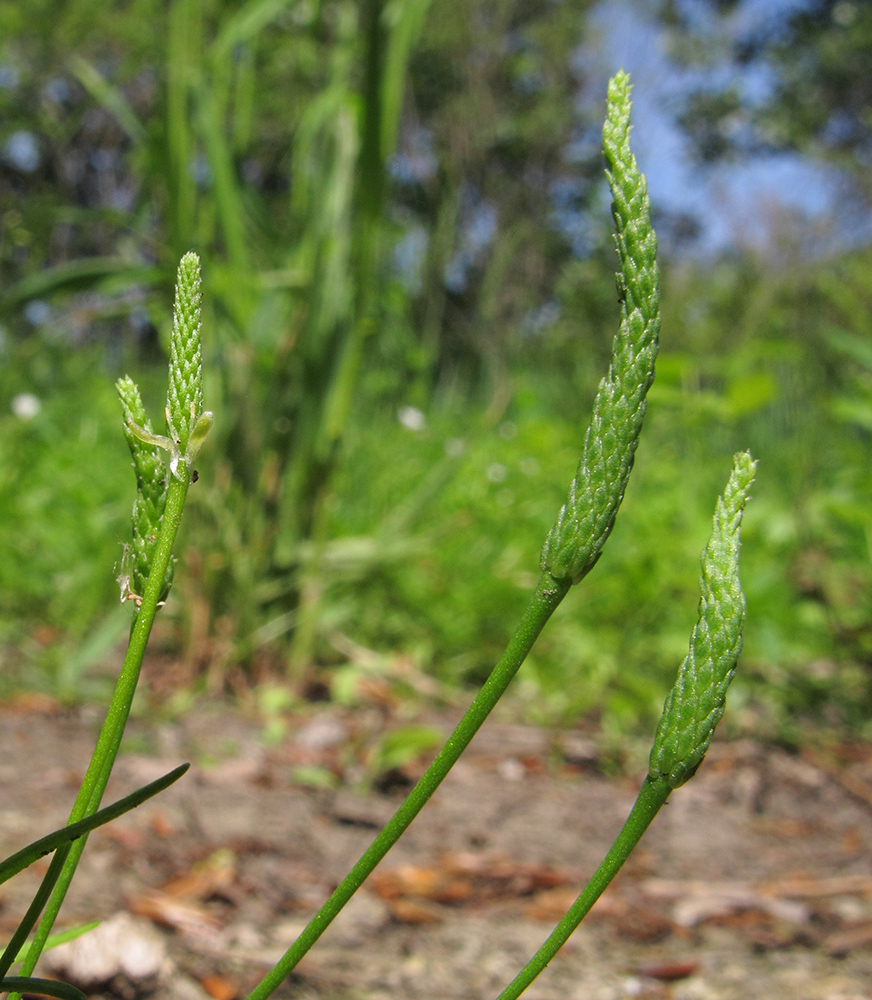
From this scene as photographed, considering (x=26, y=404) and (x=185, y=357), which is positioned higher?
(x=26, y=404)

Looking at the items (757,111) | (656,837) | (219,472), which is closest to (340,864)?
(656,837)

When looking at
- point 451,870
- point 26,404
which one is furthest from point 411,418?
point 451,870

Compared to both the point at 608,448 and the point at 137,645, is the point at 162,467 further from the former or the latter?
the point at 608,448

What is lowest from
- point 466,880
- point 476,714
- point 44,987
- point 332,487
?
point 466,880

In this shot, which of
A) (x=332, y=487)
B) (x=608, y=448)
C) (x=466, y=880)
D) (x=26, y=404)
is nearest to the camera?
(x=608, y=448)

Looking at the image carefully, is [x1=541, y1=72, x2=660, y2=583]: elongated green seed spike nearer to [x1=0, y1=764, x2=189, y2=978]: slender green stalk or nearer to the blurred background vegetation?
[x1=0, y1=764, x2=189, y2=978]: slender green stalk

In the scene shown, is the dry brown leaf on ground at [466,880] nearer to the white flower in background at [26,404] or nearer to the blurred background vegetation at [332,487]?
the blurred background vegetation at [332,487]
